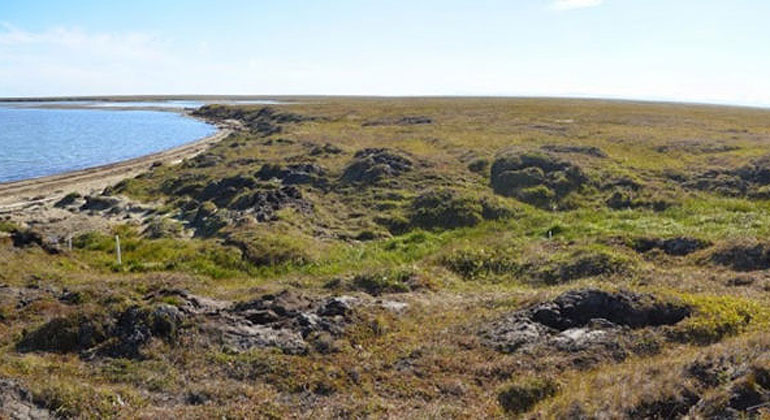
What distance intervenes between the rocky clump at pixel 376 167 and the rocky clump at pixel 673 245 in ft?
59.3

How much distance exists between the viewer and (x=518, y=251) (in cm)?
1967

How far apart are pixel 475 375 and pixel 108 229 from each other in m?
23.0

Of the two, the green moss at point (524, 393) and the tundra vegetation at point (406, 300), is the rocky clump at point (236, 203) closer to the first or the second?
the tundra vegetation at point (406, 300)

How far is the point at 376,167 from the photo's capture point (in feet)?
119

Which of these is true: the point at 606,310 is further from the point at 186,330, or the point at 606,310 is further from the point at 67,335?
the point at 67,335

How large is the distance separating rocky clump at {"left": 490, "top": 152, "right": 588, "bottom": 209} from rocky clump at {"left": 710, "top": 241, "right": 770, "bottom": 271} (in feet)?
40.6

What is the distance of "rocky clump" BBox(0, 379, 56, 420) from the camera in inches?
320

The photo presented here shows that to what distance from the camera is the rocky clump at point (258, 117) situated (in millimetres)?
80200

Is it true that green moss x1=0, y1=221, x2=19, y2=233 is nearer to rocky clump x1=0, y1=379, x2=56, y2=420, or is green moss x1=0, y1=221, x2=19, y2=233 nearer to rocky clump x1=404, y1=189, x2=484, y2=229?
rocky clump x1=404, y1=189, x2=484, y2=229

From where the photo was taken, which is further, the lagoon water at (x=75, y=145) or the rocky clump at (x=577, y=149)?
the lagoon water at (x=75, y=145)

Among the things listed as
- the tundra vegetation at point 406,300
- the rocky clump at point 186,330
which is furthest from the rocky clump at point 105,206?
the rocky clump at point 186,330

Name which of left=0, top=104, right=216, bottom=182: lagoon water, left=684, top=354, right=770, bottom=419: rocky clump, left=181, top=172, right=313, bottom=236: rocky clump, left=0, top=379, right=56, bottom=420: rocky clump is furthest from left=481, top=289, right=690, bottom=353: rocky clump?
left=0, top=104, right=216, bottom=182: lagoon water

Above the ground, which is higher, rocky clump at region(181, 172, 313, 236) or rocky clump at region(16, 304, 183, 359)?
rocky clump at region(16, 304, 183, 359)

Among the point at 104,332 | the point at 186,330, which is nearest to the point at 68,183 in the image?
the point at 104,332
